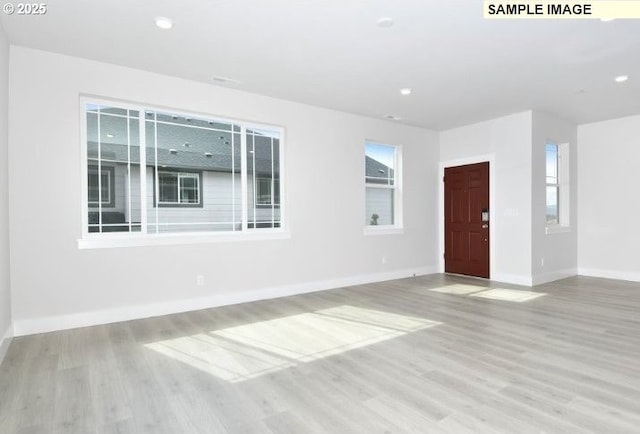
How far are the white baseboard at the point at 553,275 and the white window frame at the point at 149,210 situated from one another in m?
4.19

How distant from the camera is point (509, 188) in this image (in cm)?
611

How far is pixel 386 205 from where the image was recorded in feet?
21.9

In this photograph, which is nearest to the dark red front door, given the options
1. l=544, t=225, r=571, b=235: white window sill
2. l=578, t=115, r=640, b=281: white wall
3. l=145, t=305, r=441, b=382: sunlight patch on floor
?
l=544, t=225, r=571, b=235: white window sill

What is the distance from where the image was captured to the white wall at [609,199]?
20.5ft

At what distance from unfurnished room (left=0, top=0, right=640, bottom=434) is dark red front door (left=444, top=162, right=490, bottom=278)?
0.05 metres

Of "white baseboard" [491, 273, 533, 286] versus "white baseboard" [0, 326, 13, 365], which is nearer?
"white baseboard" [0, 326, 13, 365]

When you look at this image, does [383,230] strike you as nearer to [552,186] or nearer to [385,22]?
[552,186]

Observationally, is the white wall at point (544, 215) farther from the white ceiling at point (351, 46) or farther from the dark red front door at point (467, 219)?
the white ceiling at point (351, 46)

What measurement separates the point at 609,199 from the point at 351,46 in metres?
5.88

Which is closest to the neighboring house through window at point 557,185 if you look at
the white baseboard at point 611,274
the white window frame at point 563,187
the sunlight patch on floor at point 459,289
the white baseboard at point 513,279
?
the white window frame at point 563,187

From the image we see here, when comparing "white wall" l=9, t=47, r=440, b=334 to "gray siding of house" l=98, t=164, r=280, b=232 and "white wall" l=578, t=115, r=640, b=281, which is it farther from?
"white wall" l=578, t=115, r=640, b=281

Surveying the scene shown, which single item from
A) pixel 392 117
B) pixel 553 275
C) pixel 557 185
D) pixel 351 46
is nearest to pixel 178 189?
pixel 351 46

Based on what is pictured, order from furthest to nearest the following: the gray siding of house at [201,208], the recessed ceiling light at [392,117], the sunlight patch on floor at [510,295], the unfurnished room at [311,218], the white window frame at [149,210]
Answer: the recessed ceiling light at [392,117], the sunlight patch on floor at [510,295], the gray siding of house at [201,208], the white window frame at [149,210], the unfurnished room at [311,218]

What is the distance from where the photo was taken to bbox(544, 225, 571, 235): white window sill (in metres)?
6.25
